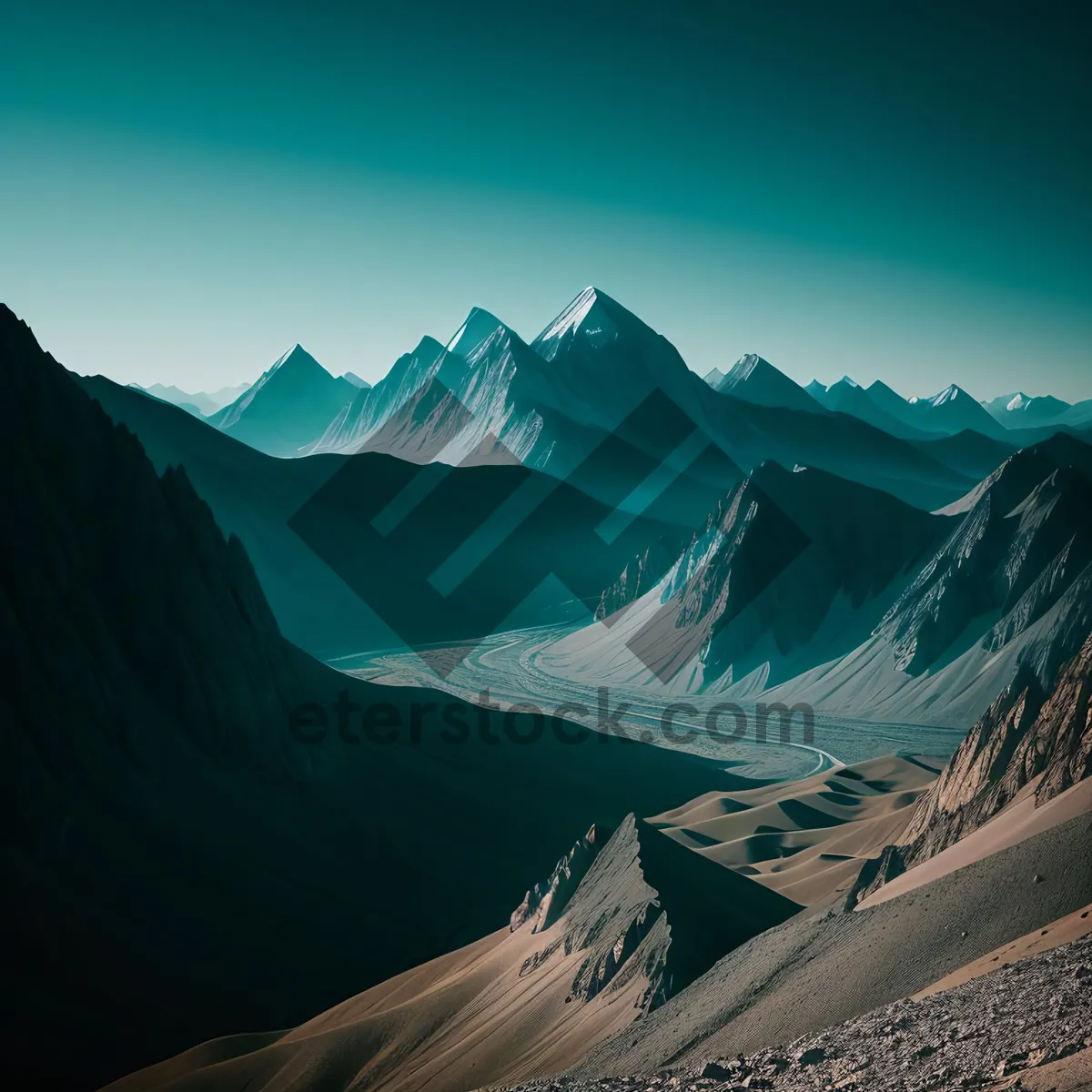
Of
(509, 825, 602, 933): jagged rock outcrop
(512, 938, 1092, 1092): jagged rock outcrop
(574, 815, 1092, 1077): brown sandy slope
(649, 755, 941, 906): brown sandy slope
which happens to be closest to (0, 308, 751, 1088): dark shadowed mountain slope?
(649, 755, 941, 906): brown sandy slope

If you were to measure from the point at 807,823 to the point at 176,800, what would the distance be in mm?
31130

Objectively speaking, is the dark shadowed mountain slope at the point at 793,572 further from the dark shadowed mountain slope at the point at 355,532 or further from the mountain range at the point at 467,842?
the dark shadowed mountain slope at the point at 355,532

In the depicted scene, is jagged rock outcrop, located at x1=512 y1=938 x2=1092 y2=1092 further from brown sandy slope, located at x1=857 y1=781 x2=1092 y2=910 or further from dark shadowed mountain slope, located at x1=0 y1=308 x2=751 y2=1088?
dark shadowed mountain slope, located at x1=0 y1=308 x2=751 y2=1088

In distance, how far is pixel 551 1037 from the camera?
78.2 feet

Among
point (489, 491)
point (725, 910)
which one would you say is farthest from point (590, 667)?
point (725, 910)

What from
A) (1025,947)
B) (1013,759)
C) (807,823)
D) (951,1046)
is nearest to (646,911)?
(1013,759)

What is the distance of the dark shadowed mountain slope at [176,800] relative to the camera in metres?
34.8

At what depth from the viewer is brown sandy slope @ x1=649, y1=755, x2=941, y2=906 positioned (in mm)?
38562

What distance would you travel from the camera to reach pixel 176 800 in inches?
1654

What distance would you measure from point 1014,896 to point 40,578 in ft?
124

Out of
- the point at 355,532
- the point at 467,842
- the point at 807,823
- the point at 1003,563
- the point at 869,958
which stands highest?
the point at 355,532

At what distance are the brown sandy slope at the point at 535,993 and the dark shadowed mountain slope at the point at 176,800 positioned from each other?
4587 millimetres

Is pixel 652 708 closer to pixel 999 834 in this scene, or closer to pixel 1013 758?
pixel 1013 758

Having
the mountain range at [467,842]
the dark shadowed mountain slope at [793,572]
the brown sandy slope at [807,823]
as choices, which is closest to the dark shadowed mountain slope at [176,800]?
the mountain range at [467,842]
